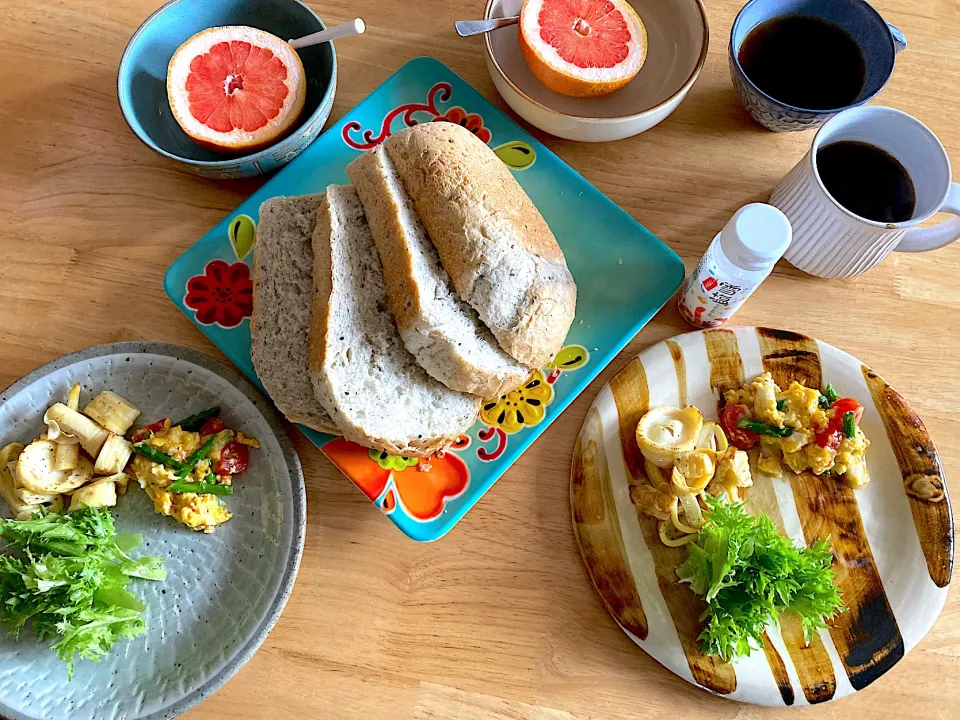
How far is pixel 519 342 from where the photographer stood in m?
1.32

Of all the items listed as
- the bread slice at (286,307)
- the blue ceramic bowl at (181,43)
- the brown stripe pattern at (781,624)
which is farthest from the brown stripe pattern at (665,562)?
the blue ceramic bowl at (181,43)

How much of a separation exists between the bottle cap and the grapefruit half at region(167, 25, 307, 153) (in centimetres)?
87

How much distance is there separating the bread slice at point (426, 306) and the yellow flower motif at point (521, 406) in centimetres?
7

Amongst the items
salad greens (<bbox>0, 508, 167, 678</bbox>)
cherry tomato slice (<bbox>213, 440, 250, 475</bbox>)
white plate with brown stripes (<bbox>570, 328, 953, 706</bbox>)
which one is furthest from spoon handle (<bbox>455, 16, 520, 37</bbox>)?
salad greens (<bbox>0, 508, 167, 678</bbox>)

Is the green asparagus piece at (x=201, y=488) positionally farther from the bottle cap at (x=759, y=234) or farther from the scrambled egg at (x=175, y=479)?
the bottle cap at (x=759, y=234)

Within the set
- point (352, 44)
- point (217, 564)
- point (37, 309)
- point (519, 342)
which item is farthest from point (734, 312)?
point (37, 309)

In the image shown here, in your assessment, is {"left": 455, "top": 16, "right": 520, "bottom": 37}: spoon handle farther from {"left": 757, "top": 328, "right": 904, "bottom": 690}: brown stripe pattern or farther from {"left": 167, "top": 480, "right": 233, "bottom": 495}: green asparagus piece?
{"left": 167, "top": 480, "right": 233, "bottom": 495}: green asparagus piece

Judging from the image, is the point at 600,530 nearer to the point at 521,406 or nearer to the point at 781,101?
the point at 521,406

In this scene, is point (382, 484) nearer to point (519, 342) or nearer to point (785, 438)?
point (519, 342)

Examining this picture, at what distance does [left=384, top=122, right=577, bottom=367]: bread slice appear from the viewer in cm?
132

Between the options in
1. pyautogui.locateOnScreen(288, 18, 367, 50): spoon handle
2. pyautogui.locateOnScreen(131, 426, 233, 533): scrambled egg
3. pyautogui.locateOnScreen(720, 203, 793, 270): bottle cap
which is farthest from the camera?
pyautogui.locateOnScreen(288, 18, 367, 50): spoon handle

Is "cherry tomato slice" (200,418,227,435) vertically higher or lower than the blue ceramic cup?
lower

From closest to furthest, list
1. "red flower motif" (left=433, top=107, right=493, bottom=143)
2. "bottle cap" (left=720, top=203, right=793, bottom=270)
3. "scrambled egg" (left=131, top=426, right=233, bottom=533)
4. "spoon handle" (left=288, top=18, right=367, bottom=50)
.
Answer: "bottle cap" (left=720, top=203, right=793, bottom=270)
"scrambled egg" (left=131, top=426, right=233, bottom=533)
"spoon handle" (left=288, top=18, right=367, bottom=50)
"red flower motif" (left=433, top=107, right=493, bottom=143)

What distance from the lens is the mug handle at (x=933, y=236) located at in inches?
Answer: 55.2
